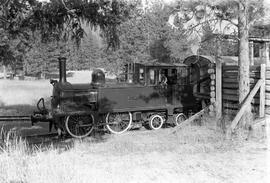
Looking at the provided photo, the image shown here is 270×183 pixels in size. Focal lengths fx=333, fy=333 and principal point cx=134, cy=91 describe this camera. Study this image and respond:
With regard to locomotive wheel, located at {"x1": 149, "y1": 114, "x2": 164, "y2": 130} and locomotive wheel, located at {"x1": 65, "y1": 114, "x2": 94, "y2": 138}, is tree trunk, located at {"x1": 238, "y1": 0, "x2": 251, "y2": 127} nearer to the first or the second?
locomotive wheel, located at {"x1": 149, "y1": 114, "x2": 164, "y2": 130}

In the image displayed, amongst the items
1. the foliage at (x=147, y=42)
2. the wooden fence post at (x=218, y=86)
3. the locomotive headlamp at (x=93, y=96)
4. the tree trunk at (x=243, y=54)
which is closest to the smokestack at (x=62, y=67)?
the locomotive headlamp at (x=93, y=96)

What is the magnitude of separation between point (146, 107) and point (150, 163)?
22.6 ft

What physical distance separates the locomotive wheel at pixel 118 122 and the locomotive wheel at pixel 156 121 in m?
0.90

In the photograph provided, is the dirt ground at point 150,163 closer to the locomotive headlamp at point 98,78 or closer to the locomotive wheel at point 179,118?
the locomotive headlamp at point 98,78

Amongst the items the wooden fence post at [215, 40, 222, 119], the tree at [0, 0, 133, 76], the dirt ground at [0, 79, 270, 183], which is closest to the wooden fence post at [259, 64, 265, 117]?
the dirt ground at [0, 79, 270, 183]

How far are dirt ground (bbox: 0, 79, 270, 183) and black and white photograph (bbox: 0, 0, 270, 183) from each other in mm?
16

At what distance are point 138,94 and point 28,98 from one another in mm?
14393

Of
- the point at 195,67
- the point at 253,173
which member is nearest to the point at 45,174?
the point at 253,173

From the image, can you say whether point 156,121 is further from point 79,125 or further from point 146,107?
point 79,125

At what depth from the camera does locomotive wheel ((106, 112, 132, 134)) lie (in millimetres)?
11930

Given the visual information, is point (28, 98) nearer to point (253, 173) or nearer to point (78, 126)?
point (78, 126)

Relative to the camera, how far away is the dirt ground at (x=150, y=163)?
4.53m

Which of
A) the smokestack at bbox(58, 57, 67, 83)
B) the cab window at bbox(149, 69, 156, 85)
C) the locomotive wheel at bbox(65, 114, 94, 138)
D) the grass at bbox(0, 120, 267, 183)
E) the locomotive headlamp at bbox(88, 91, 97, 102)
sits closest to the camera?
the grass at bbox(0, 120, 267, 183)

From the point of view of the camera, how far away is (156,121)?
12.9 meters
